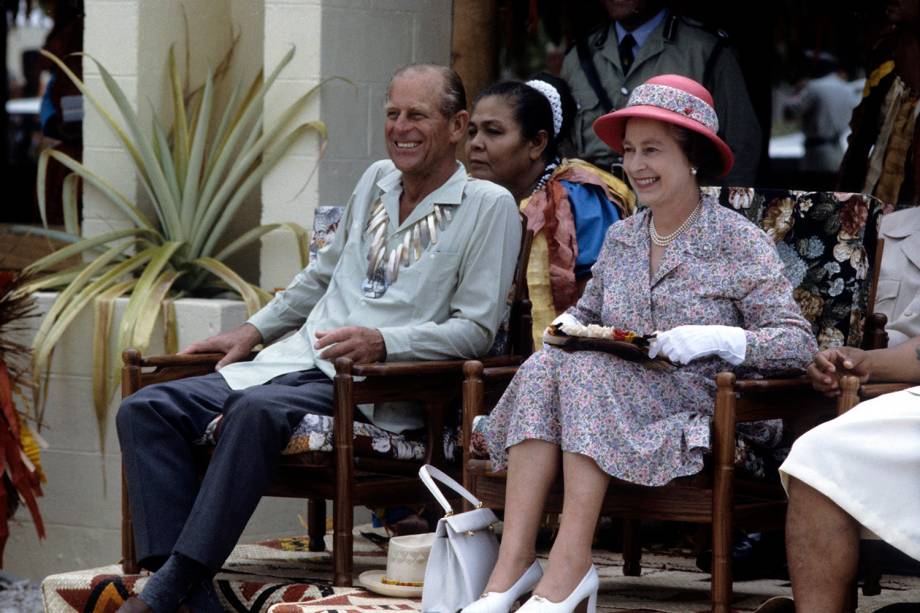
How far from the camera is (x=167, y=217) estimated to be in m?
6.30

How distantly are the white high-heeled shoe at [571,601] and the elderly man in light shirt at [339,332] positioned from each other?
913 mm

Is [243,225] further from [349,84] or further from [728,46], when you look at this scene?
[728,46]

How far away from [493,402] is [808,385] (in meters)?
0.95

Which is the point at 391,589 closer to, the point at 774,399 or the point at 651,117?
the point at 774,399

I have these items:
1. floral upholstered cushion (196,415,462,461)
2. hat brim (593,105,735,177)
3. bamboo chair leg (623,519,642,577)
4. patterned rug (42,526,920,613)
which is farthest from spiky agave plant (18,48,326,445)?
hat brim (593,105,735,177)

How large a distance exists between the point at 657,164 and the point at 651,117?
0.12m

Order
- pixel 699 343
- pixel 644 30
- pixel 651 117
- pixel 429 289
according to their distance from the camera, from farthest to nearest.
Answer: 1. pixel 644 30
2. pixel 429 289
3. pixel 651 117
4. pixel 699 343

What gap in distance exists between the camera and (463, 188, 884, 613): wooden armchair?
3902 millimetres

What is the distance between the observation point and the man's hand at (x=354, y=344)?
14.5 ft

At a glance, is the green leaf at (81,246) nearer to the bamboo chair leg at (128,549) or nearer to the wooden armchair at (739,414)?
the bamboo chair leg at (128,549)

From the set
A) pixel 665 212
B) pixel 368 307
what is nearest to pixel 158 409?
pixel 368 307

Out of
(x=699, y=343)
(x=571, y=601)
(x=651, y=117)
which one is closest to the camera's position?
(x=571, y=601)

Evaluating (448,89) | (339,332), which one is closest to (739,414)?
(339,332)

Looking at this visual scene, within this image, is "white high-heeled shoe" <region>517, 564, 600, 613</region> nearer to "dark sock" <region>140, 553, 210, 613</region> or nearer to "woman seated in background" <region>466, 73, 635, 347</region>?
"dark sock" <region>140, 553, 210, 613</region>
